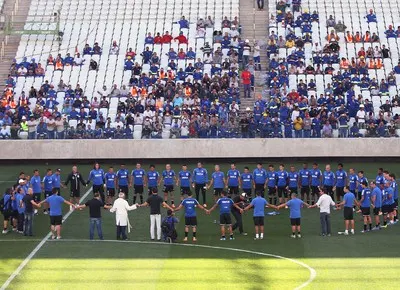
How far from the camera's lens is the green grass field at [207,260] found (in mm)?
28938

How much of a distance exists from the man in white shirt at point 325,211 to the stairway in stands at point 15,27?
27190mm

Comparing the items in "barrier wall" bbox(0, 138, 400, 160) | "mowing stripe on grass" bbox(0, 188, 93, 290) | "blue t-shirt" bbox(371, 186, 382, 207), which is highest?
"barrier wall" bbox(0, 138, 400, 160)

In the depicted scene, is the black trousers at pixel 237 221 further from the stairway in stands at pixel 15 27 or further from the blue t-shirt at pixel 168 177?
the stairway in stands at pixel 15 27

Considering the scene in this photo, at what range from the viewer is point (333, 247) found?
32750 millimetres

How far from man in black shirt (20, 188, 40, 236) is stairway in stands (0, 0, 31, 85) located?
23843mm

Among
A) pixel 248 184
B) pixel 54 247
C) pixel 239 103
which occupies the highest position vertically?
pixel 239 103

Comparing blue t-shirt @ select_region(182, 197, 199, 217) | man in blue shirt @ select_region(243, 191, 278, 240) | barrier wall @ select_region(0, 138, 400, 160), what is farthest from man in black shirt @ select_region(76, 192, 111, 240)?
barrier wall @ select_region(0, 138, 400, 160)

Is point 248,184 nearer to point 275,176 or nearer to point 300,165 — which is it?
point 275,176

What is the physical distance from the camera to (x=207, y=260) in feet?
102

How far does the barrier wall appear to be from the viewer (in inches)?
1970

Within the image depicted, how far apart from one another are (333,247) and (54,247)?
780cm

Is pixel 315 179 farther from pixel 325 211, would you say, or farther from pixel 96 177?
pixel 96 177

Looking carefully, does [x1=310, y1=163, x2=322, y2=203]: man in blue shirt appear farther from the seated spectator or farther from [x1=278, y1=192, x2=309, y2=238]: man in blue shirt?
the seated spectator

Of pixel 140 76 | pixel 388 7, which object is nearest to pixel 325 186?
pixel 140 76
